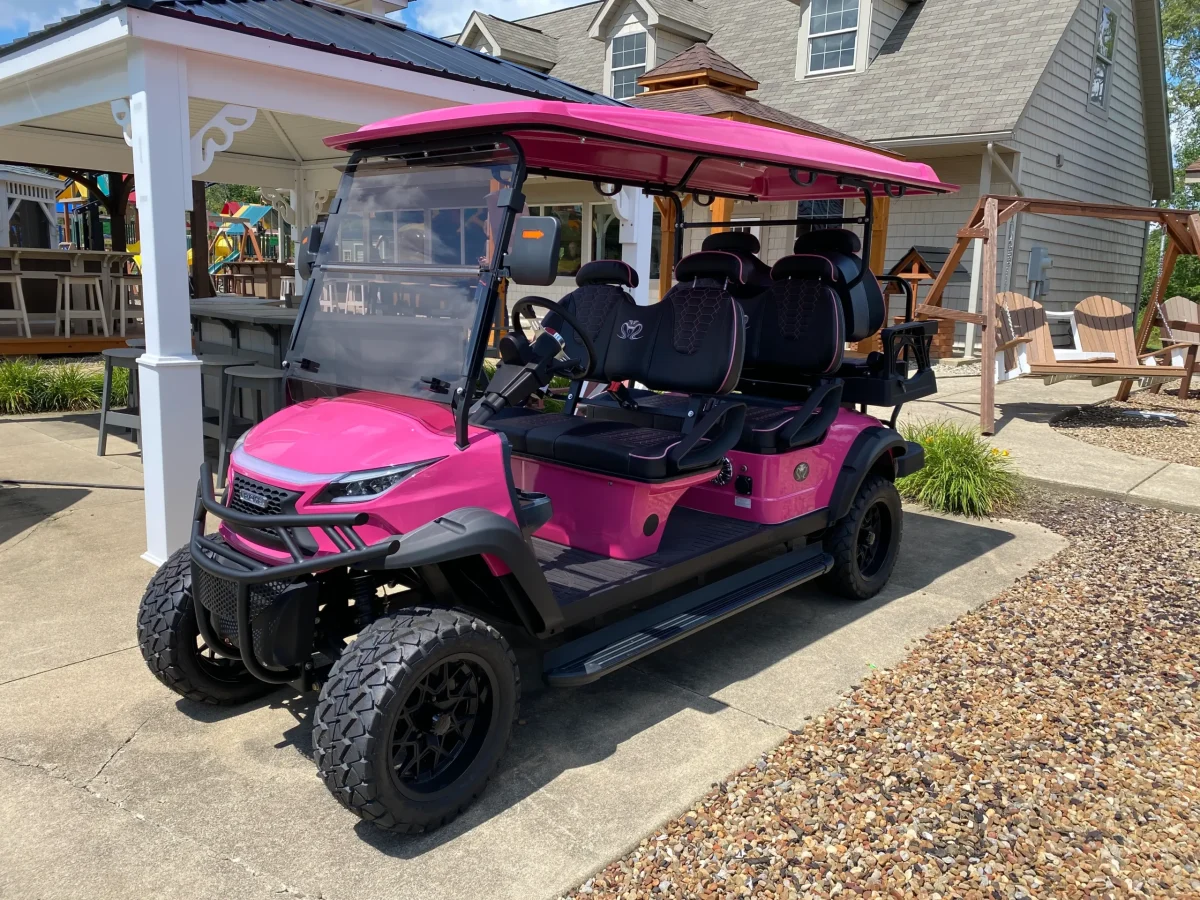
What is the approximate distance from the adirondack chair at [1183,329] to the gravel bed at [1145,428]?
37cm

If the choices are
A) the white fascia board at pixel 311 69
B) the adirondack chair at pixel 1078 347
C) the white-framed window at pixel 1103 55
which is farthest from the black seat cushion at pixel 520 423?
the white-framed window at pixel 1103 55

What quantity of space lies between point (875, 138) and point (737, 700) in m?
11.2

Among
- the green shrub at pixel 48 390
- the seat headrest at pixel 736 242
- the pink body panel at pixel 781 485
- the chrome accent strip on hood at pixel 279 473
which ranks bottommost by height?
the green shrub at pixel 48 390

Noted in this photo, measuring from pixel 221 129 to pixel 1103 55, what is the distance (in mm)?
14933

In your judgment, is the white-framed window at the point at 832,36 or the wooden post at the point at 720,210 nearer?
the wooden post at the point at 720,210

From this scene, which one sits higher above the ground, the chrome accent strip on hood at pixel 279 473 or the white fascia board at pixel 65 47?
the white fascia board at pixel 65 47

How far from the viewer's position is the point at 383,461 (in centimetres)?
268

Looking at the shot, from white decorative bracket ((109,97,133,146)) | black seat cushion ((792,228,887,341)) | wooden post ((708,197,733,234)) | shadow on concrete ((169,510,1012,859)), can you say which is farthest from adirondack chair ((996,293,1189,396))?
white decorative bracket ((109,97,133,146))

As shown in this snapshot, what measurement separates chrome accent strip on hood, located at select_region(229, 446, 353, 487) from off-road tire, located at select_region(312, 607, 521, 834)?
43cm

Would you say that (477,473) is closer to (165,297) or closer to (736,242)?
(165,297)

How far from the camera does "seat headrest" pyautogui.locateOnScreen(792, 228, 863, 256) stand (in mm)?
4641

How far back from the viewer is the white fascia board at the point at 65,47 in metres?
4.14

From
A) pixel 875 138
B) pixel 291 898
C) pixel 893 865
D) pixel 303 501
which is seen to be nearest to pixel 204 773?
pixel 291 898

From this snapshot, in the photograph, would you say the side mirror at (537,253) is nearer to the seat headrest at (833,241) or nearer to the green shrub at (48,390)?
the seat headrest at (833,241)
